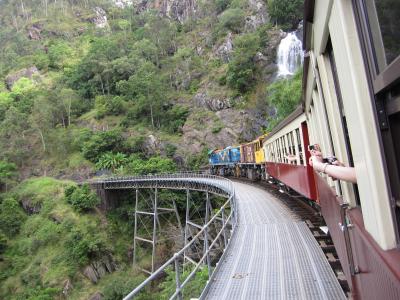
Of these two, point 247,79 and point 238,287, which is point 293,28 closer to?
point 247,79

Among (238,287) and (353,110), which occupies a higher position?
(353,110)

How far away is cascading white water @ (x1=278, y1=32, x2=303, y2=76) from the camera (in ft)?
136

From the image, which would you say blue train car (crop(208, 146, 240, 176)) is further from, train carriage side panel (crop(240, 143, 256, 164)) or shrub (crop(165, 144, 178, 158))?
shrub (crop(165, 144, 178, 158))

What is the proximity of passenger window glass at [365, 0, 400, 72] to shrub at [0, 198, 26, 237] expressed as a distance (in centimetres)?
3508

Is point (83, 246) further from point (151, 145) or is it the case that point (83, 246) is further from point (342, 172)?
point (342, 172)

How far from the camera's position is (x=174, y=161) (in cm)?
4194

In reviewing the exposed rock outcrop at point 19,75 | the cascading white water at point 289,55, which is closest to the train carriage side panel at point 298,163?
the cascading white water at point 289,55

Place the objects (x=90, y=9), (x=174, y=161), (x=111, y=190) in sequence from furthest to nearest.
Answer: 1. (x=90, y=9)
2. (x=174, y=161)
3. (x=111, y=190)

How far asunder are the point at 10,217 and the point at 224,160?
18.5 meters

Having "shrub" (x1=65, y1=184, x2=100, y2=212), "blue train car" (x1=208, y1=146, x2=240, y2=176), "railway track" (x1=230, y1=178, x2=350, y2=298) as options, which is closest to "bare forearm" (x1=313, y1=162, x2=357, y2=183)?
"railway track" (x1=230, y1=178, x2=350, y2=298)

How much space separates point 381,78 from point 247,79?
144 ft

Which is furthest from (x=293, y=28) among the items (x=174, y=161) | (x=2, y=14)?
(x=2, y=14)

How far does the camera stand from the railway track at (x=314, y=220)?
643 centimetres

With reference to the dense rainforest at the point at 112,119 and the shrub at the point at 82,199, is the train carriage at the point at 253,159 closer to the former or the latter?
the dense rainforest at the point at 112,119
